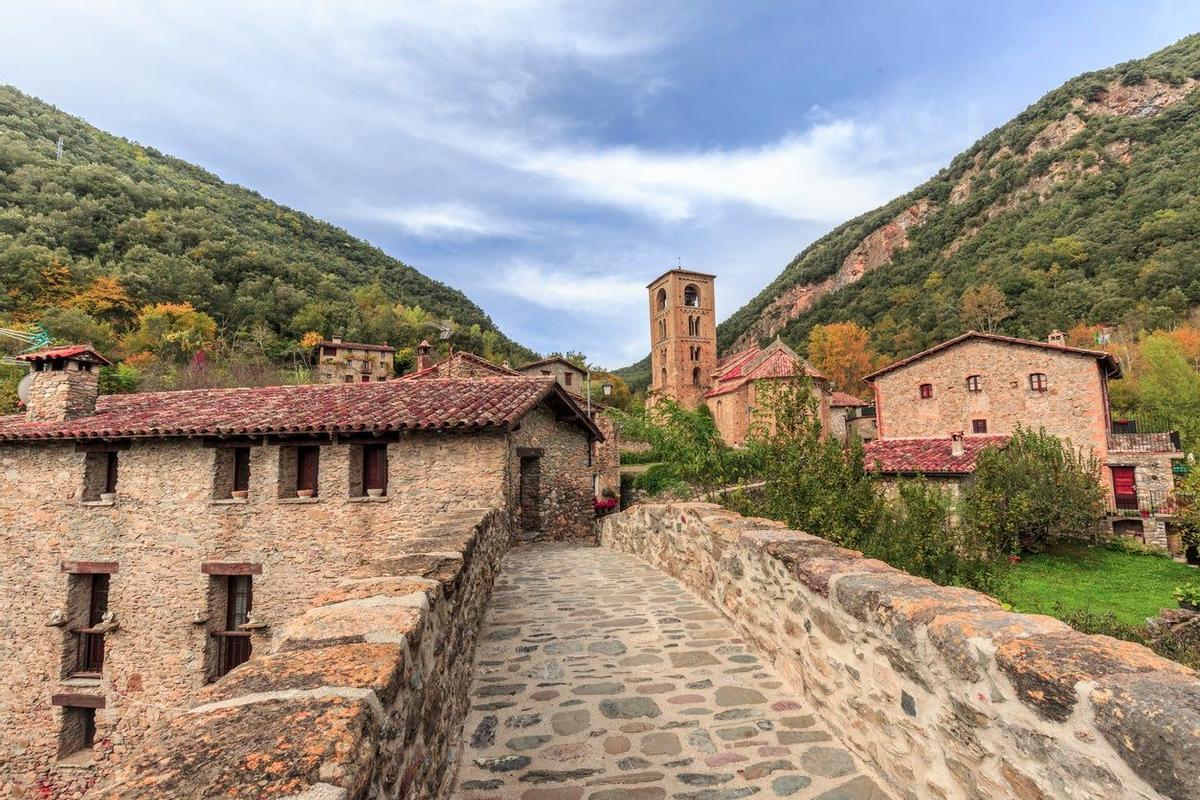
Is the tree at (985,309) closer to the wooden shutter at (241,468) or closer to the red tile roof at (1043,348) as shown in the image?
the red tile roof at (1043,348)

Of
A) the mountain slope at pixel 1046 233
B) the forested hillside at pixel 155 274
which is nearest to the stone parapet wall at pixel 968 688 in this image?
the forested hillside at pixel 155 274

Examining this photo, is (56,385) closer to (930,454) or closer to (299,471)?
(299,471)

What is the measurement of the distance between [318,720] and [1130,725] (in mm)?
2212

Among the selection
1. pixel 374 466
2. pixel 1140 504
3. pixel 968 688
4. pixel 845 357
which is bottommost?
pixel 1140 504

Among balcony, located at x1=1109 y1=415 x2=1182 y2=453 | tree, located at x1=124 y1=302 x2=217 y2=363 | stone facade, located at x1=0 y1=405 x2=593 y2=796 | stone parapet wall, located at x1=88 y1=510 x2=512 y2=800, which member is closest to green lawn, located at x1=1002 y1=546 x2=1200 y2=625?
balcony, located at x1=1109 y1=415 x2=1182 y2=453

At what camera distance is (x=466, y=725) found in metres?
3.49

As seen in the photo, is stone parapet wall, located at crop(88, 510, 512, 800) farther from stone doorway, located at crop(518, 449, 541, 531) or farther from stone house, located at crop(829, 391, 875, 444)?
stone house, located at crop(829, 391, 875, 444)

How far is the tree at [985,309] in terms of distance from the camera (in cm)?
5261

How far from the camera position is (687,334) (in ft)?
168

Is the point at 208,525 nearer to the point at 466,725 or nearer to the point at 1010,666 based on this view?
the point at 466,725

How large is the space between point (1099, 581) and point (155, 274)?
190 feet

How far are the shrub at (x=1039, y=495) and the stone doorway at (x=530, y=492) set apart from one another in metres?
13.6

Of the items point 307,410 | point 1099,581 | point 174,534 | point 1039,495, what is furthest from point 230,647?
point 1099,581

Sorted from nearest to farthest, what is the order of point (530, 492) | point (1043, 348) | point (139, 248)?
point (530, 492) < point (1043, 348) < point (139, 248)
